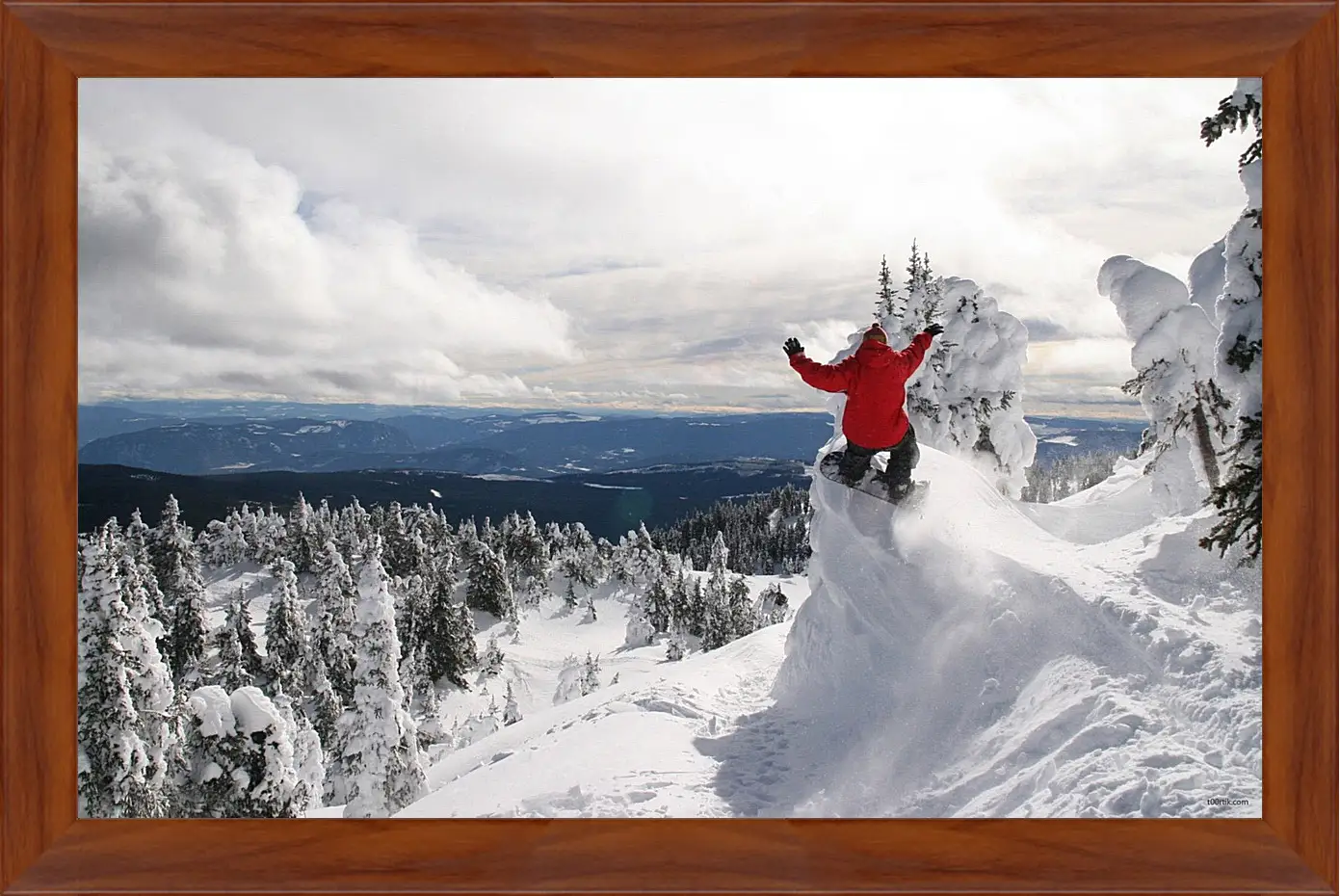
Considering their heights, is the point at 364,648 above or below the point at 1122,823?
below

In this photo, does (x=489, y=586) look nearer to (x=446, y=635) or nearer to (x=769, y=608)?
(x=446, y=635)

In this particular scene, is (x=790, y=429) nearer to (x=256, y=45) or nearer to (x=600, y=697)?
(x=600, y=697)

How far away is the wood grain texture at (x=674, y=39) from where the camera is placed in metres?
3.01

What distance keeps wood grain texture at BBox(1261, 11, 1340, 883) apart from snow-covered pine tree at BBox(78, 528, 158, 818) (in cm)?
591

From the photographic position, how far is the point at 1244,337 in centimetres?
362

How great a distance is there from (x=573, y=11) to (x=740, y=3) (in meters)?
0.78

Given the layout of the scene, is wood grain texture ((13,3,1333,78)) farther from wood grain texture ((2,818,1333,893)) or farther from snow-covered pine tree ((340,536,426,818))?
snow-covered pine tree ((340,536,426,818))

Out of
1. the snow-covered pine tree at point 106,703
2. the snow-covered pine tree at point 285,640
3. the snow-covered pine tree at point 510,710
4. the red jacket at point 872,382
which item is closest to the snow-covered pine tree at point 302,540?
the snow-covered pine tree at point 285,640

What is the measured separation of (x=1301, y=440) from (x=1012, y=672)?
187 cm

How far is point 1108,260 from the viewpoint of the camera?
211 inches

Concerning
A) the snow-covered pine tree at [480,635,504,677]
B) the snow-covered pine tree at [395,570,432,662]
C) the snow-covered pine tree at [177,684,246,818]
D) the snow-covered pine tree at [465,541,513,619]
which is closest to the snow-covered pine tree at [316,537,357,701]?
the snow-covered pine tree at [395,570,432,662]

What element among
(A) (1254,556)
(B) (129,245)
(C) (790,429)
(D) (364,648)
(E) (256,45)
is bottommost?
(D) (364,648)

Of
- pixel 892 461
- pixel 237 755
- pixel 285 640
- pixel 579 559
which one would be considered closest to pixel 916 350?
pixel 892 461

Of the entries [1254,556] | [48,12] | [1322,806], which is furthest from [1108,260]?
[48,12]
